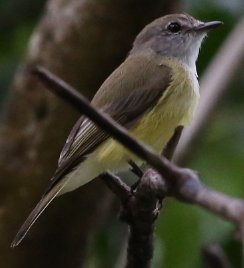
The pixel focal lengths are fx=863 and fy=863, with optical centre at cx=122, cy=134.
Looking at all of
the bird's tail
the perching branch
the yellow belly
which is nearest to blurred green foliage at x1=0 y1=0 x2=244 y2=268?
the yellow belly

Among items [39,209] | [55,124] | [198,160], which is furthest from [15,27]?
[39,209]

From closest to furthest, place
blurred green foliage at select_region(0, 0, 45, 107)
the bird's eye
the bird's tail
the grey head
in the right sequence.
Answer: the bird's tail < the grey head < the bird's eye < blurred green foliage at select_region(0, 0, 45, 107)

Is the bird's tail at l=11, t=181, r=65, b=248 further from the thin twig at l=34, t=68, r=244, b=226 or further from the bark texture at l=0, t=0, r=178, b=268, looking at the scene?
the thin twig at l=34, t=68, r=244, b=226

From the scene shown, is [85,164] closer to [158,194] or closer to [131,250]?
[131,250]

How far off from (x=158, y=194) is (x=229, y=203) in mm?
970

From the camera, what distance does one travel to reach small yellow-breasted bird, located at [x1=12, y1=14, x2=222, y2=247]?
334cm

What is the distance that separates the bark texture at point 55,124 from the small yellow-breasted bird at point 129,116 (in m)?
0.34

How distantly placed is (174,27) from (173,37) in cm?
5

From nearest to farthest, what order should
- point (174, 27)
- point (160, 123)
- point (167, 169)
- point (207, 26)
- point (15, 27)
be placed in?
point (167, 169) → point (160, 123) → point (207, 26) → point (174, 27) → point (15, 27)

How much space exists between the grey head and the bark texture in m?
0.09

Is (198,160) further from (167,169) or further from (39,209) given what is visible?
(167,169)

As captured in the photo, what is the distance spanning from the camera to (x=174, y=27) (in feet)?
14.7

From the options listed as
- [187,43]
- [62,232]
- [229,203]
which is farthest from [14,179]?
[229,203]

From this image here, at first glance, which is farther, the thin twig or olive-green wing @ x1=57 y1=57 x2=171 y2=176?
olive-green wing @ x1=57 y1=57 x2=171 y2=176
